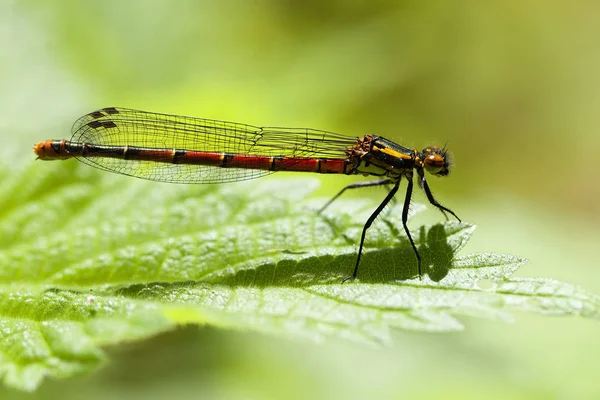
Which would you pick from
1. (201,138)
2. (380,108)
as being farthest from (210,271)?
(380,108)

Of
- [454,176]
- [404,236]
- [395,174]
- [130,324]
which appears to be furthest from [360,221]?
[454,176]

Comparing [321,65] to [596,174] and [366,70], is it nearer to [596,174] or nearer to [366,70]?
[366,70]

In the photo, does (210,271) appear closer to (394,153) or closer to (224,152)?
(224,152)

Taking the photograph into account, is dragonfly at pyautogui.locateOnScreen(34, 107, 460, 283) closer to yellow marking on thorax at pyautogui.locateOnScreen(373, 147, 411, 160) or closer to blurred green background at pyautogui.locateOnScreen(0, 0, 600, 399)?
yellow marking on thorax at pyautogui.locateOnScreen(373, 147, 411, 160)

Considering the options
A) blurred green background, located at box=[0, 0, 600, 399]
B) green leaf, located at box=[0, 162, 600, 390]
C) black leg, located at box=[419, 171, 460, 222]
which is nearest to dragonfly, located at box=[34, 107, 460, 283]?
black leg, located at box=[419, 171, 460, 222]

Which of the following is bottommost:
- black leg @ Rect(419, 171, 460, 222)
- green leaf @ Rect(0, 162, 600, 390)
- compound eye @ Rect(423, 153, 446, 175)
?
green leaf @ Rect(0, 162, 600, 390)

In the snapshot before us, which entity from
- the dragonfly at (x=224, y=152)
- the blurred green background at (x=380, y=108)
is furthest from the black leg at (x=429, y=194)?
the blurred green background at (x=380, y=108)
